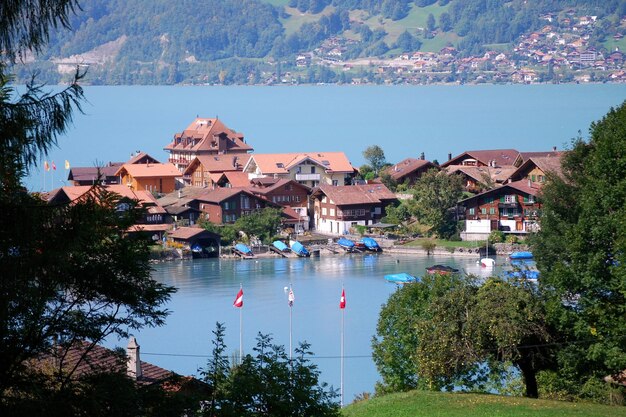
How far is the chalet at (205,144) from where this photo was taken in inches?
1415

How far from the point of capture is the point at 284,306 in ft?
63.3

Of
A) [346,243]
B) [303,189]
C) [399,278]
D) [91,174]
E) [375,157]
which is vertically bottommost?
[399,278]

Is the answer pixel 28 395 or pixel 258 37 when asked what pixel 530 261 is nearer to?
pixel 28 395

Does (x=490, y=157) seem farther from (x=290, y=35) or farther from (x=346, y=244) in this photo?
(x=290, y=35)

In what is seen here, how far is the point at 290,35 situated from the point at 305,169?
105 m

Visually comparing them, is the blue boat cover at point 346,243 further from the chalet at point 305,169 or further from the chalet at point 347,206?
the chalet at point 305,169

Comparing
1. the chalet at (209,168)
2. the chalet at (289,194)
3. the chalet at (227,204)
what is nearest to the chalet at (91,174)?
the chalet at (209,168)

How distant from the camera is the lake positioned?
55.1 m

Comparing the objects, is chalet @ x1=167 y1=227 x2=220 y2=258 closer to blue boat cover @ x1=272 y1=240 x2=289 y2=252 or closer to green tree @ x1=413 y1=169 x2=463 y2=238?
blue boat cover @ x1=272 y1=240 x2=289 y2=252

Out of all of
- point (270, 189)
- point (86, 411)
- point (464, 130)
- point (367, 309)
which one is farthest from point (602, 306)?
point (464, 130)

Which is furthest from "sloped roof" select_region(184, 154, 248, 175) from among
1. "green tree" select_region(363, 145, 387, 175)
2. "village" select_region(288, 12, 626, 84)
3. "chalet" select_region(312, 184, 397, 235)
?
"village" select_region(288, 12, 626, 84)

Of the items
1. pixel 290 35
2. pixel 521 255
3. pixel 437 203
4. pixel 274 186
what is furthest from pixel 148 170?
pixel 290 35

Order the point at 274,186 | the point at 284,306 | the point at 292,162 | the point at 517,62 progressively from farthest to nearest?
the point at 517,62 < the point at 292,162 < the point at 274,186 < the point at 284,306

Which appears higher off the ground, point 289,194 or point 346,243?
point 289,194
